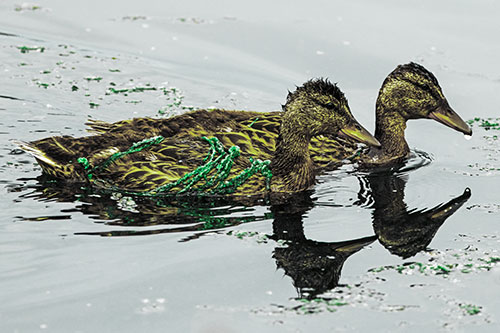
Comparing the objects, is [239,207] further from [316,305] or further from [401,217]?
[316,305]

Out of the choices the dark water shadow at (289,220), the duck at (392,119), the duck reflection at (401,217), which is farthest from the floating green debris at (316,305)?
the duck at (392,119)

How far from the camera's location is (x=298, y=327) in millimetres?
6520

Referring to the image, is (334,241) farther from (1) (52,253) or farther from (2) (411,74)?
(2) (411,74)

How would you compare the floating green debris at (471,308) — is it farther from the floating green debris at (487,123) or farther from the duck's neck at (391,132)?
the floating green debris at (487,123)

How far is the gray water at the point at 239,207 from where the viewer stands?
6.85m

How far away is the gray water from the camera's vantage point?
6848 millimetres

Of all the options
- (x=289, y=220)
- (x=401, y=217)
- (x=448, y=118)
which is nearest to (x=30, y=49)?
(x=448, y=118)

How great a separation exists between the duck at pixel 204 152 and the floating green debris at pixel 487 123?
2726 millimetres

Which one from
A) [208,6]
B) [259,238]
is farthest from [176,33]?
[259,238]

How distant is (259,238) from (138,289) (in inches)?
59.2

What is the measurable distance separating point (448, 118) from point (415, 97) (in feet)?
1.60

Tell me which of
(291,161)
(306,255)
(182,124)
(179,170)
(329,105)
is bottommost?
(306,255)

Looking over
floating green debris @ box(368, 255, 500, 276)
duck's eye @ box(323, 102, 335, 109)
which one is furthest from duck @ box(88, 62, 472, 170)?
floating green debris @ box(368, 255, 500, 276)

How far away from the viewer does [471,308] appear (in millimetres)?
6875
